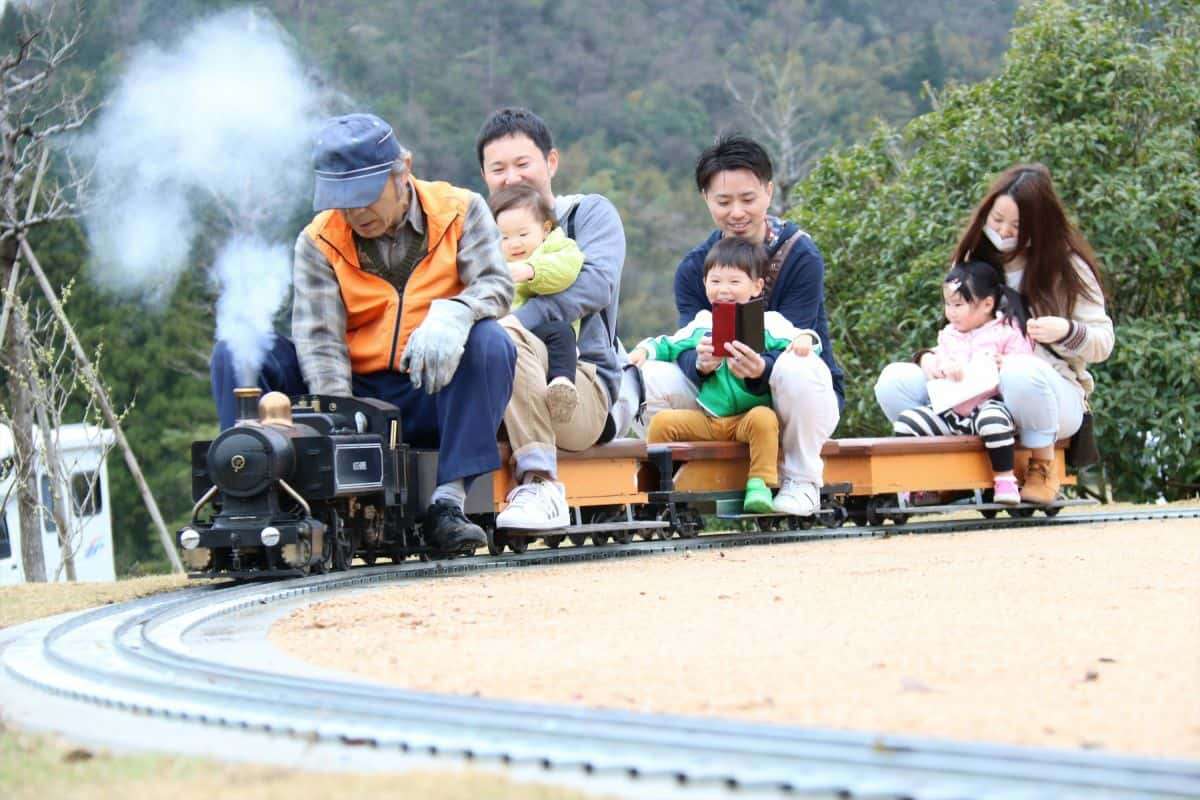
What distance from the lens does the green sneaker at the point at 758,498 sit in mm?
8203

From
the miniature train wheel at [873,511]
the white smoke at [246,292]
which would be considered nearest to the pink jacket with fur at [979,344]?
the miniature train wheel at [873,511]

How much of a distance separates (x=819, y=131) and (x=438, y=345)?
3485cm

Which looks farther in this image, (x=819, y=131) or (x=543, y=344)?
(x=819, y=131)

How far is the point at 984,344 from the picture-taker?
353 inches

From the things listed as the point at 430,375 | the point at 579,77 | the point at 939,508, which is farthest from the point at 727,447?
the point at 579,77

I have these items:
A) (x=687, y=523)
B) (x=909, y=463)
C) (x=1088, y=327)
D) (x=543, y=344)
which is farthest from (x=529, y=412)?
(x=1088, y=327)

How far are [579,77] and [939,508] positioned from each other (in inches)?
1453

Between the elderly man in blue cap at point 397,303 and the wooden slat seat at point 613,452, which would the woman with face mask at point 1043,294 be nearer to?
the wooden slat seat at point 613,452

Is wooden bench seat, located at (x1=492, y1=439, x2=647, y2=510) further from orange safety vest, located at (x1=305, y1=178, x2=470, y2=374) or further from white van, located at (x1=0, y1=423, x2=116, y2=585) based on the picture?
white van, located at (x1=0, y1=423, x2=116, y2=585)

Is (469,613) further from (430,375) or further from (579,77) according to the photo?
(579,77)

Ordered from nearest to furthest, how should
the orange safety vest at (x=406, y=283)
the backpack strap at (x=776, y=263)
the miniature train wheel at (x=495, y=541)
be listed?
the orange safety vest at (x=406, y=283)
the miniature train wheel at (x=495, y=541)
the backpack strap at (x=776, y=263)

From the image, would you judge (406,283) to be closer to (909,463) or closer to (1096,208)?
(909,463)

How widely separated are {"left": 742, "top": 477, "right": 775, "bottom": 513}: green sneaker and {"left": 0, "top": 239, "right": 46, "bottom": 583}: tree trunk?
569 centimetres

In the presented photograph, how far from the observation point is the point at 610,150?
4247 centimetres
